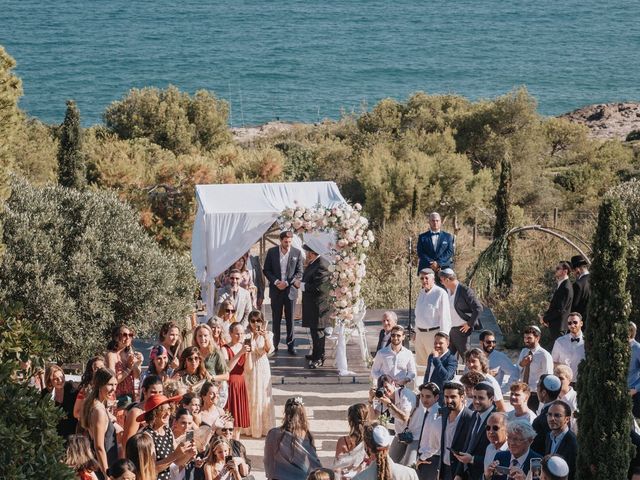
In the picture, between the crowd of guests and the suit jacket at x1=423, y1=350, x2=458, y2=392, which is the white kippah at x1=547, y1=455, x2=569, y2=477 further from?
the suit jacket at x1=423, y1=350, x2=458, y2=392

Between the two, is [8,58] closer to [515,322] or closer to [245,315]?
[245,315]

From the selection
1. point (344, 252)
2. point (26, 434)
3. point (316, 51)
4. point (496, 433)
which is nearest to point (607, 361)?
point (496, 433)

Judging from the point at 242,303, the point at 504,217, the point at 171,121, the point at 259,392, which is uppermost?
the point at 242,303

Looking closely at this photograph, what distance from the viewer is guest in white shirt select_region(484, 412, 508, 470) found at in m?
7.77

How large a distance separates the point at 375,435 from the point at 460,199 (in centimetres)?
2416

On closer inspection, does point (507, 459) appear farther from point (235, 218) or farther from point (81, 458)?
point (235, 218)

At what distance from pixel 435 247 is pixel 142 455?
724 centimetres

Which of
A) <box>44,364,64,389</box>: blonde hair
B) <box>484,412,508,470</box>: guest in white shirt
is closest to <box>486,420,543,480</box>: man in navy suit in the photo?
<box>484,412,508,470</box>: guest in white shirt

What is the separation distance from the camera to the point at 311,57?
10619cm

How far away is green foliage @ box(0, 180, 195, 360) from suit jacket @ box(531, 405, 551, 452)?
6.61 meters

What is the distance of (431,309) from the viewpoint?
12.2 meters

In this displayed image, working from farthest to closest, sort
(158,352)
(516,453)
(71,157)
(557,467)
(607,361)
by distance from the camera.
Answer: (71,157) < (158,352) < (607,361) < (516,453) < (557,467)

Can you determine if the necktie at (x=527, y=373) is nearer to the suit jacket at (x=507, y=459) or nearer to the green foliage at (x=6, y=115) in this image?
the suit jacket at (x=507, y=459)

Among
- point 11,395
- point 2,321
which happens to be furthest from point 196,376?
point 11,395
